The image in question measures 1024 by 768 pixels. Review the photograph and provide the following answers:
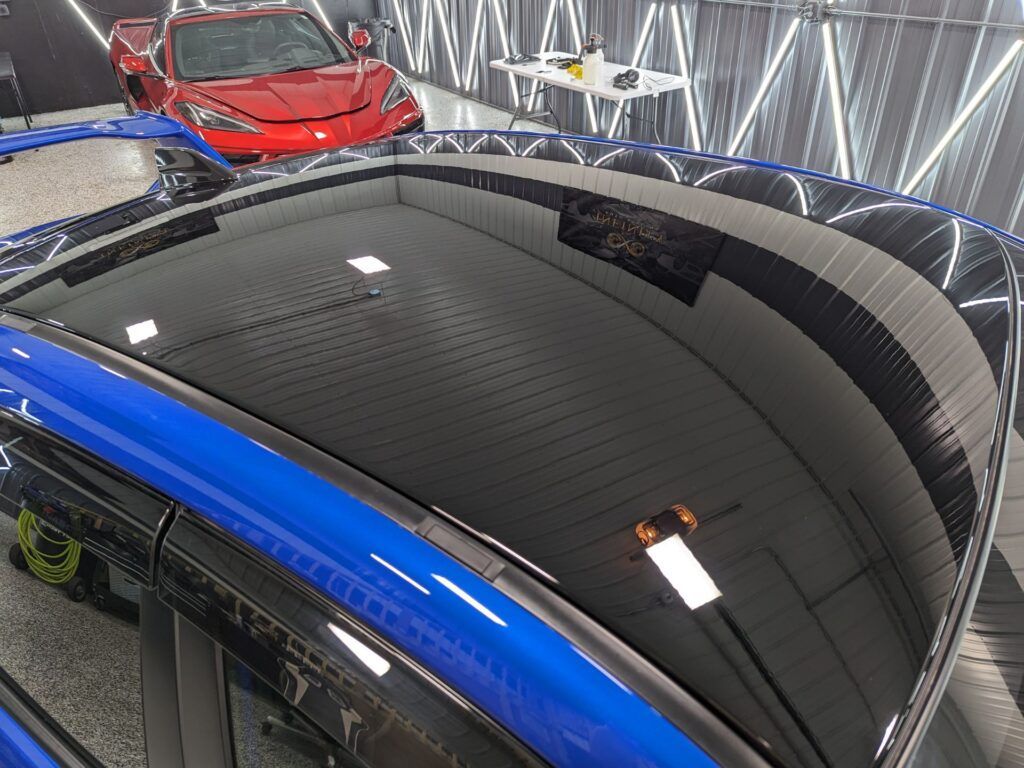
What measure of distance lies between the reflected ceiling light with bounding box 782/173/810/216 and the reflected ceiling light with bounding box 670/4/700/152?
3650mm

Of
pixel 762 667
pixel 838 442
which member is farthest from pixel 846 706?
pixel 838 442

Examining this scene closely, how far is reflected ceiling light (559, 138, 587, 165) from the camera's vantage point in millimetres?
1429

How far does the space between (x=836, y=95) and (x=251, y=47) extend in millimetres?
3550

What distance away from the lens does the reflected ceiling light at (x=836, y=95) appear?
3590mm

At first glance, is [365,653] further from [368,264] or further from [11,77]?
[11,77]

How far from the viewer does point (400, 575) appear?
615mm

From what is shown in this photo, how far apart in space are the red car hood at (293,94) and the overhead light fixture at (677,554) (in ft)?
11.9

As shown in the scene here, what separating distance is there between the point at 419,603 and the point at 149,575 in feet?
1.20

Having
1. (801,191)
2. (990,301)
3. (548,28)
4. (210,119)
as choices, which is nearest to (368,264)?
(801,191)

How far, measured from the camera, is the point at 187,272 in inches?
43.9

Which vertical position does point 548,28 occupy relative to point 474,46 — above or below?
above

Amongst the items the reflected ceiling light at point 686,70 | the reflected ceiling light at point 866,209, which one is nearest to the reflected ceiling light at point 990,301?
the reflected ceiling light at point 866,209

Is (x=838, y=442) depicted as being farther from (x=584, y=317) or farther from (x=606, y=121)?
(x=606, y=121)

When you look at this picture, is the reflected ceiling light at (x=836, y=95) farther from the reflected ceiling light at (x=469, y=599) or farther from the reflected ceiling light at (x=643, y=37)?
the reflected ceiling light at (x=469, y=599)
